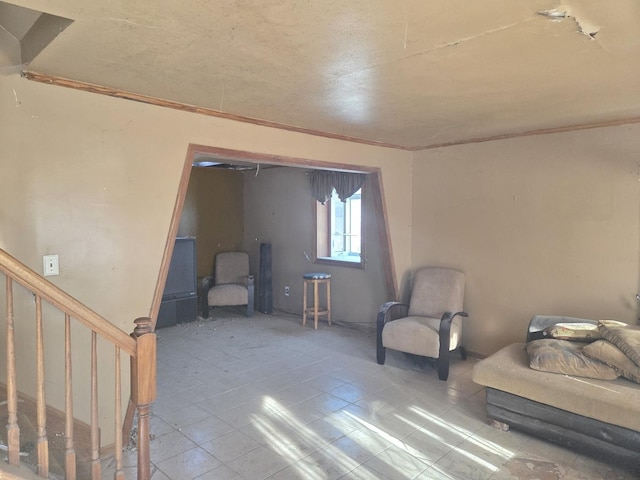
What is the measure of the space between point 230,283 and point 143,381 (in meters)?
4.63

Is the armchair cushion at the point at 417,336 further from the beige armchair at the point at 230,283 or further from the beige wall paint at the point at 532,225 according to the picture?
the beige armchair at the point at 230,283

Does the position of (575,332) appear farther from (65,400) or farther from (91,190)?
(91,190)

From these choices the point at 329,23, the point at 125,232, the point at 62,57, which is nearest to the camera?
the point at 329,23

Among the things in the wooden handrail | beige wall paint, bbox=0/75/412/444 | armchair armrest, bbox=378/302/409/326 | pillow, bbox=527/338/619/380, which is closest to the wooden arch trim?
beige wall paint, bbox=0/75/412/444

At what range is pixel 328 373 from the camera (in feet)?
13.0

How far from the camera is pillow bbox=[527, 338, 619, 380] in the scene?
8.82 feet

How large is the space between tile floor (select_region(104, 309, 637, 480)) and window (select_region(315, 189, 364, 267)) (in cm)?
163

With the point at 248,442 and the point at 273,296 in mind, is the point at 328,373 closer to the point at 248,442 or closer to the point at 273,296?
the point at 248,442

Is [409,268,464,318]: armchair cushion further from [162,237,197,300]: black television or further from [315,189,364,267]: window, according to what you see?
[162,237,197,300]: black television

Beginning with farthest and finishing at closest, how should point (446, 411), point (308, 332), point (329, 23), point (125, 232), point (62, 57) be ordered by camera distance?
point (308, 332) → point (446, 411) → point (125, 232) → point (62, 57) → point (329, 23)

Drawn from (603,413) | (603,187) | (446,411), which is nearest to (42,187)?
(446,411)

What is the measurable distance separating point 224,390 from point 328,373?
0.99 meters

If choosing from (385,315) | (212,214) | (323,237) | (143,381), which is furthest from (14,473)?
(212,214)

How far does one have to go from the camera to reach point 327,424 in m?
3.00
